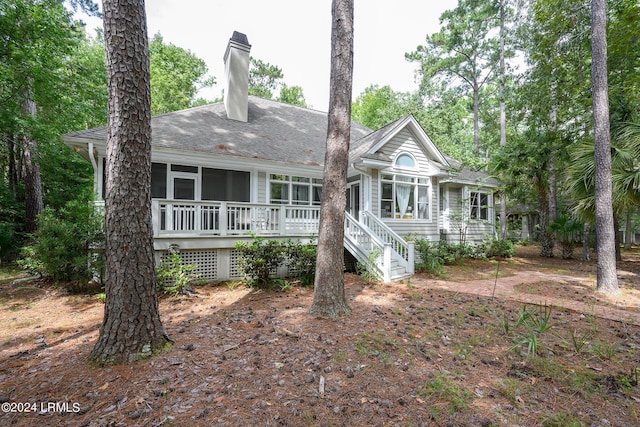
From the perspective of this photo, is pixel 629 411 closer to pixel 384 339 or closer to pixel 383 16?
pixel 384 339

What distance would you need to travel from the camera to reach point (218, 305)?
562cm

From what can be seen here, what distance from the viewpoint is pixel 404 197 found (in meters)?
11.6

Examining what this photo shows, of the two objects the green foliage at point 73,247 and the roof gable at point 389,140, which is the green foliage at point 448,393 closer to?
the green foliage at point 73,247

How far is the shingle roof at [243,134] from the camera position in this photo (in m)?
8.67

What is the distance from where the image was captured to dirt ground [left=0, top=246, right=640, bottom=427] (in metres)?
2.37

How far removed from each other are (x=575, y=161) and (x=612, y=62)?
480 cm

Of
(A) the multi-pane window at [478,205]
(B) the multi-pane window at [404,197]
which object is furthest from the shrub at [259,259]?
(A) the multi-pane window at [478,205]

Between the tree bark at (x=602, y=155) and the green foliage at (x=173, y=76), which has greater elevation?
the green foliage at (x=173, y=76)

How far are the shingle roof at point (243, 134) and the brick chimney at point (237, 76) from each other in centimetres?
45

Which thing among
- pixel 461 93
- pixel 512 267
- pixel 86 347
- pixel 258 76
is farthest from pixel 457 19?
pixel 86 347

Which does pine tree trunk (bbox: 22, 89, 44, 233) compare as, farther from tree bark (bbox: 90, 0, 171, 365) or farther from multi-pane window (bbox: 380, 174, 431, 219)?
multi-pane window (bbox: 380, 174, 431, 219)

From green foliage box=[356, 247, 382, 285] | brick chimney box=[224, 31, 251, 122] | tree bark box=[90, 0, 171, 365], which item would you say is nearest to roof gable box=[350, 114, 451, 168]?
green foliage box=[356, 247, 382, 285]

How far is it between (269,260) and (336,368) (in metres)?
4.08

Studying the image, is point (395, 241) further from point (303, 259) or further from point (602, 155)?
point (602, 155)
